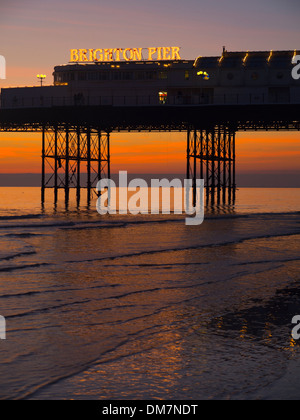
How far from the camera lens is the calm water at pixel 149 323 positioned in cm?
1088

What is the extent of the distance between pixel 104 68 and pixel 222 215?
27.3 meters

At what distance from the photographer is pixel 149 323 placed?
1499cm

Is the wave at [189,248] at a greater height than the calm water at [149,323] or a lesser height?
greater

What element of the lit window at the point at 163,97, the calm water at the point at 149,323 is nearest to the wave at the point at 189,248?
the calm water at the point at 149,323

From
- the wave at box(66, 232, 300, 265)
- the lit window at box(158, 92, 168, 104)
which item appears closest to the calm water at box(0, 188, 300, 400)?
the wave at box(66, 232, 300, 265)

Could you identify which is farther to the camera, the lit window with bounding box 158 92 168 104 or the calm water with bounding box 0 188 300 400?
the lit window with bounding box 158 92 168 104

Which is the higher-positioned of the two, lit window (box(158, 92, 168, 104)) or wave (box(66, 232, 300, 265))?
lit window (box(158, 92, 168, 104))

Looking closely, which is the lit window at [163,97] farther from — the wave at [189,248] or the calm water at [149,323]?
the calm water at [149,323]

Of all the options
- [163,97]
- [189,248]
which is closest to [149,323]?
[189,248]

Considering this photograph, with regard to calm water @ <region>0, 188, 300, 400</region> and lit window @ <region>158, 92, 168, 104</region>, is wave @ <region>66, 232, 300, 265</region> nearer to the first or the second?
calm water @ <region>0, 188, 300, 400</region>

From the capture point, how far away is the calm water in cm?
1088

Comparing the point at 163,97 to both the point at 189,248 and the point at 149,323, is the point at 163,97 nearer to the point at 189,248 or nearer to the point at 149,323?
the point at 189,248
